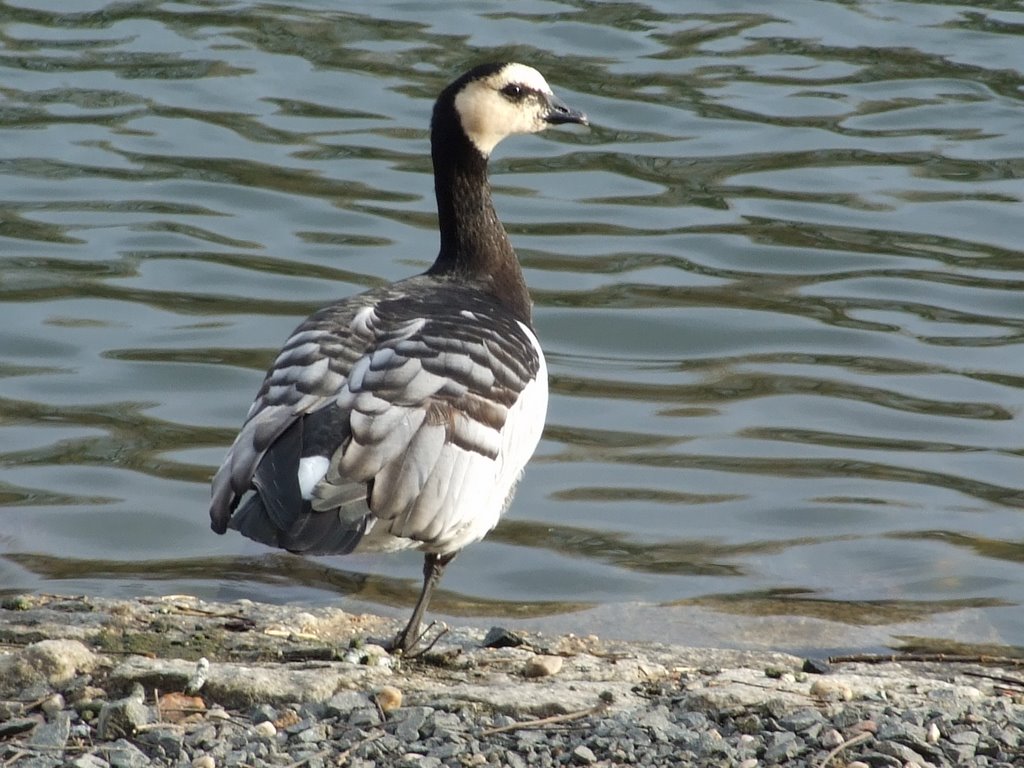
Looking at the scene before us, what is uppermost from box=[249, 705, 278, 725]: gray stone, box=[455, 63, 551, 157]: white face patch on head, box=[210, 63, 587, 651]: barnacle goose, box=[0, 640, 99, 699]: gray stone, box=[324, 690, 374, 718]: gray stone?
box=[455, 63, 551, 157]: white face patch on head

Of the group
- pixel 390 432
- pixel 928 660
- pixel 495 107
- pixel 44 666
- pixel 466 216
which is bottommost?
pixel 928 660

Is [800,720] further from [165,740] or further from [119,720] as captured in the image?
[119,720]

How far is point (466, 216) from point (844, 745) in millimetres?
3381

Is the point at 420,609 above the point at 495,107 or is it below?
below

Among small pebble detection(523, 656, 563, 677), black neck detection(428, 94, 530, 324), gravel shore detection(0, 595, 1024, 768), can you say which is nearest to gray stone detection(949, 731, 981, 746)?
gravel shore detection(0, 595, 1024, 768)

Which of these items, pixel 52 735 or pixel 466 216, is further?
pixel 466 216

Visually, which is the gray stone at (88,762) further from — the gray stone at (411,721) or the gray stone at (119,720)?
the gray stone at (411,721)

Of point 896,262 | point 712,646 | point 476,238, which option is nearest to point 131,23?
point 896,262

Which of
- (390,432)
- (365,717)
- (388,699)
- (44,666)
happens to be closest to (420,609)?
(390,432)

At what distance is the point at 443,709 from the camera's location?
15.2 feet

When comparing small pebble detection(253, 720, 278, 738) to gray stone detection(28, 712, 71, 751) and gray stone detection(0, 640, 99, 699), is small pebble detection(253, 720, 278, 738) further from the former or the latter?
gray stone detection(0, 640, 99, 699)

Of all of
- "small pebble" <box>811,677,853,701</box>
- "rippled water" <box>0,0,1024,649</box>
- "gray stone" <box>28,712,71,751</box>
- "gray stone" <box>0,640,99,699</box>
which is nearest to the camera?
"gray stone" <box>28,712,71,751</box>

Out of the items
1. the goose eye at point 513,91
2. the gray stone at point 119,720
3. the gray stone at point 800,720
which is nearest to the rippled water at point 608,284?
the goose eye at point 513,91

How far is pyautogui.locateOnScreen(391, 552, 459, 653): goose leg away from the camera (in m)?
5.76
